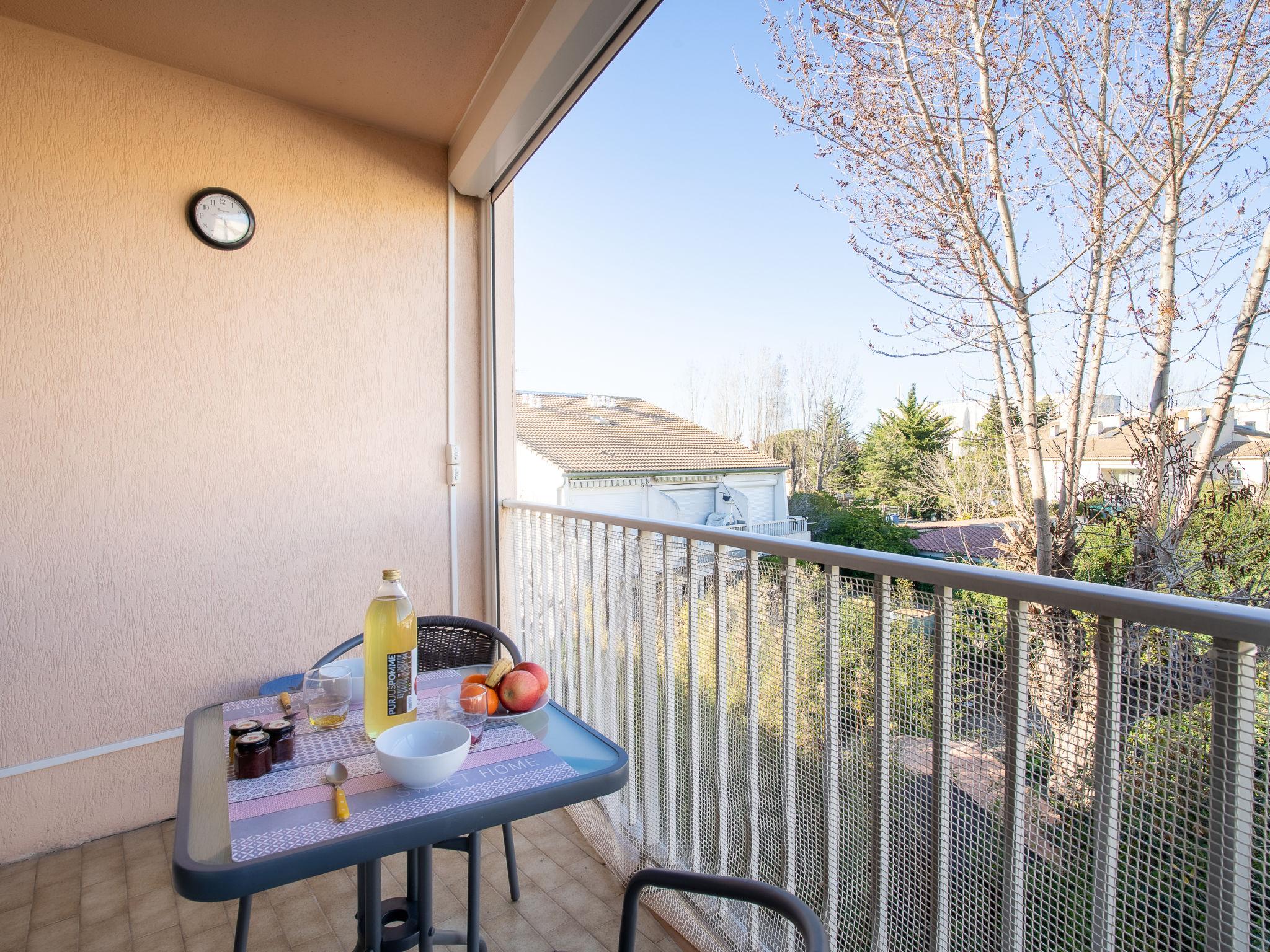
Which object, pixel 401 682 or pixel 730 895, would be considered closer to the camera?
pixel 730 895

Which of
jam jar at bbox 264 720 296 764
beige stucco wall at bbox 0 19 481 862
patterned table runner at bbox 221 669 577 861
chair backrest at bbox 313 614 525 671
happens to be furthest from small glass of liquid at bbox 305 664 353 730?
beige stucco wall at bbox 0 19 481 862

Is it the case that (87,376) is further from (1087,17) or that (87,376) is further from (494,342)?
(1087,17)

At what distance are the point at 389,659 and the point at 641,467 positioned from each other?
122 cm

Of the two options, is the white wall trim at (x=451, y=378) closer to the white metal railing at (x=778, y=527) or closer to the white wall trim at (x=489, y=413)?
the white wall trim at (x=489, y=413)

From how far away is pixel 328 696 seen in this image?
132 cm

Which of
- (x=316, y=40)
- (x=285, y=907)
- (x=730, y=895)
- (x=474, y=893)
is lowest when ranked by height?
(x=285, y=907)

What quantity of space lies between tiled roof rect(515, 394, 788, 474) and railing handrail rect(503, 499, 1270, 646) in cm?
36

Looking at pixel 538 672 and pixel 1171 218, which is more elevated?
pixel 1171 218

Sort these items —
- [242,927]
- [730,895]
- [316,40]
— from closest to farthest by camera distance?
1. [730,895]
2. [242,927]
3. [316,40]

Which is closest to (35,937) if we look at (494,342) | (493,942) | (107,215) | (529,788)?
(493,942)

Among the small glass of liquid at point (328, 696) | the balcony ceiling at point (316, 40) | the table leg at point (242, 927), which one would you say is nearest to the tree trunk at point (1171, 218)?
the small glass of liquid at point (328, 696)

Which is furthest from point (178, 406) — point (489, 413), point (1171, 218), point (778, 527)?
point (1171, 218)

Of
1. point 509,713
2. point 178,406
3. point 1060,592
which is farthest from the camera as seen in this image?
point 178,406

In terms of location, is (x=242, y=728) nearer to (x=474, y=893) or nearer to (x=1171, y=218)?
(x=474, y=893)
